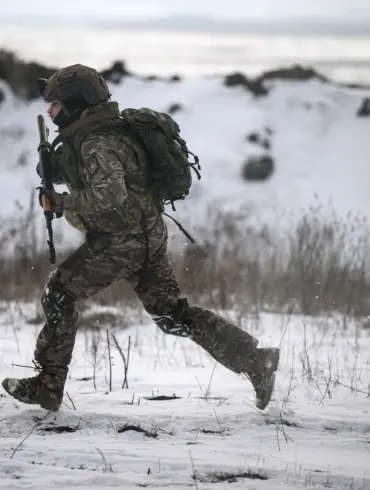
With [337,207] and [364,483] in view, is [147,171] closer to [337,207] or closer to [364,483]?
[364,483]

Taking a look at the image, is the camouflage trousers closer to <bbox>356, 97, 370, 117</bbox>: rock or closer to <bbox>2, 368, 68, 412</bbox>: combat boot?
<bbox>2, 368, 68, 412</bbox>: combat boot

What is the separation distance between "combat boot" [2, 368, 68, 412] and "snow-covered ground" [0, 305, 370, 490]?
0.25 ft

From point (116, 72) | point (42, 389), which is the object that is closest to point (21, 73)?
point (116, 72)

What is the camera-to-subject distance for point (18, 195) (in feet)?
51.8

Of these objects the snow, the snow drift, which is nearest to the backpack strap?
the snow

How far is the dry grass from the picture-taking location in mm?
6801

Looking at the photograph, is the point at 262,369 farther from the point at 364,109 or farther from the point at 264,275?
the point at 364,109

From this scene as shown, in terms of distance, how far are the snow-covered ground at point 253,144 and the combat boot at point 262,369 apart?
10.9 meters

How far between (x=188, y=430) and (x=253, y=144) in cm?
1629

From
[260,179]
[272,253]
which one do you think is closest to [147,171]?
[272,253]

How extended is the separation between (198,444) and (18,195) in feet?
43.9

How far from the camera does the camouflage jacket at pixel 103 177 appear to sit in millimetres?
3223

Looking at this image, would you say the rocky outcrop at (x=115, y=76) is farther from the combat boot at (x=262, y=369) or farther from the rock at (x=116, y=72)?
the combat boot at (x=262, y=369)

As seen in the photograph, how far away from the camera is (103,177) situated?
321 cm
